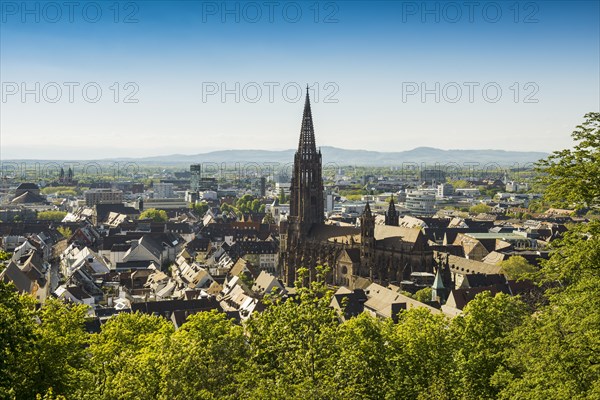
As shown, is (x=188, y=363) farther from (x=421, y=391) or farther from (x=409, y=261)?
(x=409, y=261)

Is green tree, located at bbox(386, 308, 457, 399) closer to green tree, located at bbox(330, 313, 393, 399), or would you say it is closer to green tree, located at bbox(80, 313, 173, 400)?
green tree, located at bbox(330, 313, 393, 399)

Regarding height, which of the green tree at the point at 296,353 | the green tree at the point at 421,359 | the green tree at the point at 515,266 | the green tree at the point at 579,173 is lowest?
the green tree at the point at 515,266

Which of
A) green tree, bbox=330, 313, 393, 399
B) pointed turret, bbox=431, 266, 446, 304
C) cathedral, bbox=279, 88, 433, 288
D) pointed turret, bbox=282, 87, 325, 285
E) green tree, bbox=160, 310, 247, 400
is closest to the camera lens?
green tree, bbox=330, 313, 393, 399

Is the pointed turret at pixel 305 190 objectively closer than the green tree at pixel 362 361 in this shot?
No

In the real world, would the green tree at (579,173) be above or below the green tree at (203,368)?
above

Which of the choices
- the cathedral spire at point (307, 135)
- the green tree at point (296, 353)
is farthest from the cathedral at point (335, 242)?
the green tree at point (296, 353)

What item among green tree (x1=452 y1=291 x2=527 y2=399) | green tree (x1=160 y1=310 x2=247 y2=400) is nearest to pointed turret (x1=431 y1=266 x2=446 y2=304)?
green tree (x1=452 y1=291 x2=527 y2=399)

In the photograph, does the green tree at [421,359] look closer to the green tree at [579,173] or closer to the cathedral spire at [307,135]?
the green tree at [579,173]
